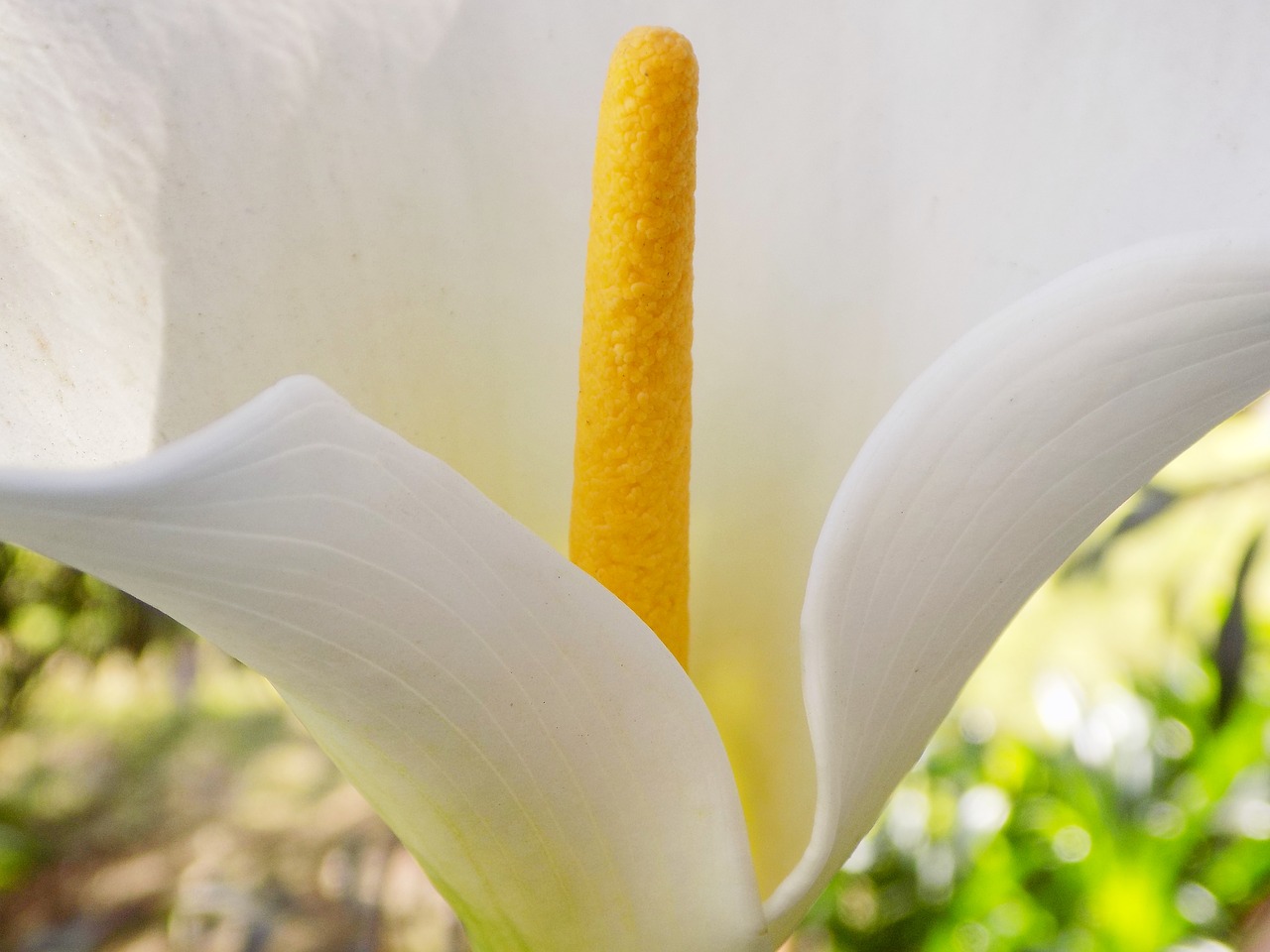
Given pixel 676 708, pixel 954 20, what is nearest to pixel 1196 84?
pixel 954 20

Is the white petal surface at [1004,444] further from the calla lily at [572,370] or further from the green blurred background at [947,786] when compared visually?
the green blurred background at [947,786]

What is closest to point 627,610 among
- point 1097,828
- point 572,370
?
point 572,370

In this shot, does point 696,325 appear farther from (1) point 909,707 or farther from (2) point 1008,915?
(2) point 1008,915

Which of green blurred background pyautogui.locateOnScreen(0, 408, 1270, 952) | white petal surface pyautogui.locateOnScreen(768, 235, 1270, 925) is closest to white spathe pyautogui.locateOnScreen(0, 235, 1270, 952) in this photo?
white petal surface pyautogui.locateOnScreen(768, 235, 1270, 925)

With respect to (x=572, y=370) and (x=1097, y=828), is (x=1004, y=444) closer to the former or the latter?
(x=572, y=370)

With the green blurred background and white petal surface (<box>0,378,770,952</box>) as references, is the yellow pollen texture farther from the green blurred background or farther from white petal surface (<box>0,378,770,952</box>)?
the green blurred background

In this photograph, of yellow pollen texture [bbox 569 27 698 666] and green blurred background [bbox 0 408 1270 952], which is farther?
green blurred background [bbox 0 408 1270 952]

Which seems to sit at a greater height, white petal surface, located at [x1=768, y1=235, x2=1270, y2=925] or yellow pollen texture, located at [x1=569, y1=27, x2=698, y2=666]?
yellow pollen texture, located at [x1=569, y1=27, x2=698, y2=666]

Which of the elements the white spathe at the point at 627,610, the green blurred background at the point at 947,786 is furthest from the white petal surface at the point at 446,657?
the green blurred background at the point at 947,786
